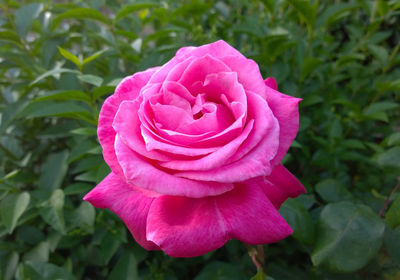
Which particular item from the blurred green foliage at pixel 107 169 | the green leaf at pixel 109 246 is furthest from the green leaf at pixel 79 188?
the green leaf at pixel 109 246

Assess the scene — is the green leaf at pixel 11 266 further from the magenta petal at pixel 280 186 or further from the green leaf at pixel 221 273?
the magenta petal at pixel 280 186

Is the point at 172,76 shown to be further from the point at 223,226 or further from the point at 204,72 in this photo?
the point at 223,226

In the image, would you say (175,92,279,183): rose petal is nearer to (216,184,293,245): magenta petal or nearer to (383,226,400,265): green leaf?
(216,184,293,245): magenta petal

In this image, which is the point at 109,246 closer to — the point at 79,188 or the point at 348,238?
the point at 79,188

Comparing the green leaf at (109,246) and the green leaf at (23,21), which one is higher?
the green leaf at (23,21)

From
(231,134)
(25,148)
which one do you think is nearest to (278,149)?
(231,134)

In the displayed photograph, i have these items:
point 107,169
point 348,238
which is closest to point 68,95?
point 107,169

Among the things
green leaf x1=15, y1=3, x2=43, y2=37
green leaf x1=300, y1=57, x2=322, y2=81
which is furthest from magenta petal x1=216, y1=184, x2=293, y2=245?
green leaf x1=15, y1=3, x2=43, y2=37
